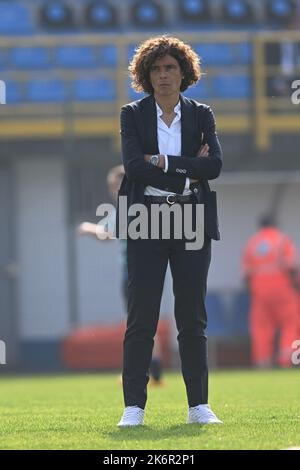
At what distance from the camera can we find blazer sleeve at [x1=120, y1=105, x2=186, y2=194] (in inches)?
249

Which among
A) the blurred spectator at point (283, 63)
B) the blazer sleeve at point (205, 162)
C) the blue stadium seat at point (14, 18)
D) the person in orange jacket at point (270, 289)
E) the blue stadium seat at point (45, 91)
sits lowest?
the person in orange jacket at point (270, 289)

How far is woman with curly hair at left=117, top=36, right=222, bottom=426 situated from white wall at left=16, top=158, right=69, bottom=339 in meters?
11.8

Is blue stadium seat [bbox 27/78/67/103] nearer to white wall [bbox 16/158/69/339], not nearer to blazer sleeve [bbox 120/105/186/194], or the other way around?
white wall [bbox 16/158/69/339]

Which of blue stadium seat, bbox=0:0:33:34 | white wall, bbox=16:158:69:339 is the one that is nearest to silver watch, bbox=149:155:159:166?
white wall, bbox=16:158:69:339

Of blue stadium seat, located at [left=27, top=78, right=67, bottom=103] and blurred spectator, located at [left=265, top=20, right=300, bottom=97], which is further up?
blurred spectator, located at [left=265, top=20, right=300, bottom=97]

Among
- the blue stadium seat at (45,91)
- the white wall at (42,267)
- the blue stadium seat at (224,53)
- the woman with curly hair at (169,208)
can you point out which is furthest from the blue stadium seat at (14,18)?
the woman with curly hair at (169,208)

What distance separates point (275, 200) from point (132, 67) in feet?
40.0

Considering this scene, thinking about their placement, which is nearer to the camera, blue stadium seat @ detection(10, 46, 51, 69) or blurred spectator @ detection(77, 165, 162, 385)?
blurred spectator @ detection(77, 165, 162, 385)

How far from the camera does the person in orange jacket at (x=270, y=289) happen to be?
1672cm

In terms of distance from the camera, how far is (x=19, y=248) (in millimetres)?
18297

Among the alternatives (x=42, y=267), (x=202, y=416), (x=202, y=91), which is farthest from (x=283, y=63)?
(x=202, y=416)

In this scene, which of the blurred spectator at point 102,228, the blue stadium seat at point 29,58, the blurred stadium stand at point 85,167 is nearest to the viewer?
the blurred spectator at point 102,228

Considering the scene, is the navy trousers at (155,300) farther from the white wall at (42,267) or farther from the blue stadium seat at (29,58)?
the blue stadium seat at (29,58)

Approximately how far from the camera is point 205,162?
6398 millimetres
